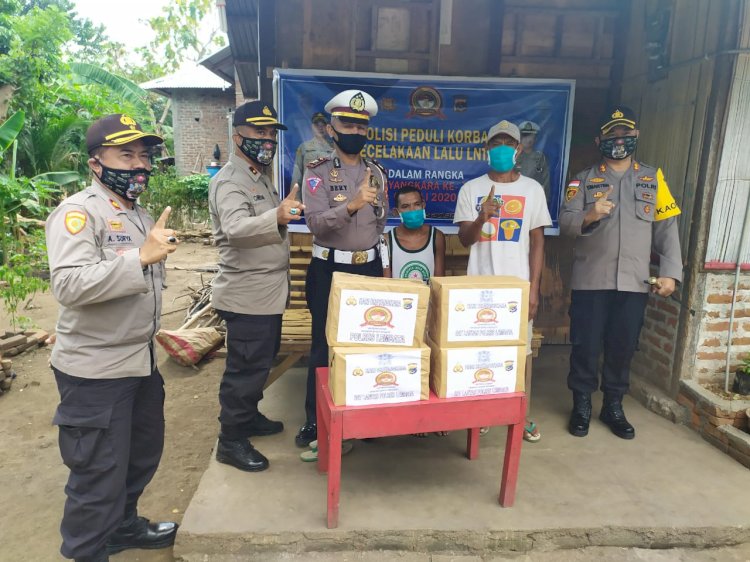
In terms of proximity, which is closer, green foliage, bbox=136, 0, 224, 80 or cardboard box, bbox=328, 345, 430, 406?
cardboard box, bbox=328, 345, 430, 406

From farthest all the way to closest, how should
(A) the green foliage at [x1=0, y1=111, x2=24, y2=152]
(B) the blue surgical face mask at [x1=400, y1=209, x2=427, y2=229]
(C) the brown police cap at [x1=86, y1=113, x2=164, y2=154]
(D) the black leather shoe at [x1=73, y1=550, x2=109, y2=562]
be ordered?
(A) the green foliage at [x1=0, y1=111, x2=24, y2=152] → (B) the blue surgical face mask at [x1=400, y1=209, x2=427, y2=229] → (D) the black leather shoe at [x1=73, y1=550, x2=109, y2=562] → (C) the brown police cap at [x1=86, y1=113, x2=164, y2=154]

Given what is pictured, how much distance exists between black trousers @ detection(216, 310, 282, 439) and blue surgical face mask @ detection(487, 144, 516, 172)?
1.57 meters

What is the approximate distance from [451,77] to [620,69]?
1469 mm

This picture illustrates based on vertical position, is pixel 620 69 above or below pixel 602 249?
above

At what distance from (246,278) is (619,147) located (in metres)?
2.39

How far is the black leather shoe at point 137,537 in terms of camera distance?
8.64 ft

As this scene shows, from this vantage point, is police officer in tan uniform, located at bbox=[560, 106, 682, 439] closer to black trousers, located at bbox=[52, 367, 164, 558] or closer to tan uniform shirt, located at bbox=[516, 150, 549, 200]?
tan uniform shirt, located at bbox=[516, 150, 549, 200]

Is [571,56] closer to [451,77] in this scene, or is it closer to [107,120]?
[451,77]

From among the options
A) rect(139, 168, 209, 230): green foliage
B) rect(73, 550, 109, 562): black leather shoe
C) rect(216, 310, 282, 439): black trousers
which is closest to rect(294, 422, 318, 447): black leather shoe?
rect(216, 310, 282, 439): black trousers

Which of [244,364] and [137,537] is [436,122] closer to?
[244,364]

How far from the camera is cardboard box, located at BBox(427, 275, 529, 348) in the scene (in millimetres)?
2385

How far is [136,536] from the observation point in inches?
104

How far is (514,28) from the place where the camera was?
4402 mm

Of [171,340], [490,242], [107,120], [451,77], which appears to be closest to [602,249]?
[490,242]
